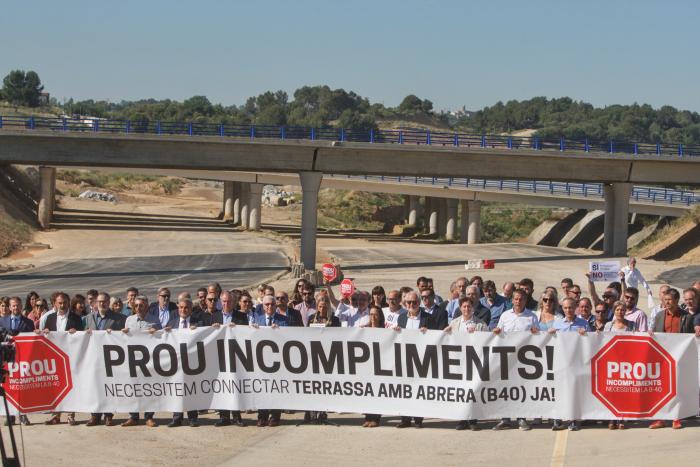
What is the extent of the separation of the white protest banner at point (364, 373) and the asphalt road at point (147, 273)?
2344 centimetres

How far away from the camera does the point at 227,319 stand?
1304 centimetres

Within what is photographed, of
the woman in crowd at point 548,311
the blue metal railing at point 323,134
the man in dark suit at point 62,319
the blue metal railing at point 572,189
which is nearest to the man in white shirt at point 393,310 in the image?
the woman in crowd at point 548,311

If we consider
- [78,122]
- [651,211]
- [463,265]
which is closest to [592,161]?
[463,265]

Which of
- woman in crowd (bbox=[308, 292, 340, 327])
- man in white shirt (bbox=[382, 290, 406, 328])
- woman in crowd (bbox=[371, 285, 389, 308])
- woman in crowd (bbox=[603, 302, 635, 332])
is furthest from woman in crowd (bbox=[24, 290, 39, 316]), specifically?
woman in crowd (bbox=[603, 302, 635, 332])

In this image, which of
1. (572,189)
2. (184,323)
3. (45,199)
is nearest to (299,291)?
(184,323)

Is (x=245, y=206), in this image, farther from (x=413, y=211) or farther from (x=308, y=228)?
(x=308, y=228)

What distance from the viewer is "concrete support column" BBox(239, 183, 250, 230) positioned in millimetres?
82312

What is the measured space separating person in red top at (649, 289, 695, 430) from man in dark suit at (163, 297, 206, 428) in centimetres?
568

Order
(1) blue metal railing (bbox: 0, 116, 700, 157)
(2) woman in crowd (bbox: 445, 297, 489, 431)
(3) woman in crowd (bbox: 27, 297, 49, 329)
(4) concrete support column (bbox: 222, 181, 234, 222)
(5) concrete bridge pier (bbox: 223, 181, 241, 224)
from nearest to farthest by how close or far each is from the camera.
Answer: (2) woman in crowd (bbox: 445, 297, 489, 431) < (3) woman in crowd (bbox: 27, 297, 49, 329) < (1) blue metal railing (bbox: 0, 116, 700, 157) < (5) concrete bridge pier (bbox: 223, 181, 241, 224) < (4) concrete support column (bbox: 222, 181, 234, 222)

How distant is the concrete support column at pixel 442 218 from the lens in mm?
88938

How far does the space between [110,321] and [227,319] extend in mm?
1507

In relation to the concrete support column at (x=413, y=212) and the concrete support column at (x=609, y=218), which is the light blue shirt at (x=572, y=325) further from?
the concrete support column at (x=413, y=212)

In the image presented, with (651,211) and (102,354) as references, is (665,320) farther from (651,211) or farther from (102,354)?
(651,211)

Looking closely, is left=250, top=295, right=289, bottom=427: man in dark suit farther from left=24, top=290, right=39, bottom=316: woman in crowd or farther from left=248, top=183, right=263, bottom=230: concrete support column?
left=248, top=183, right=263, bottom=230: concrete support column
